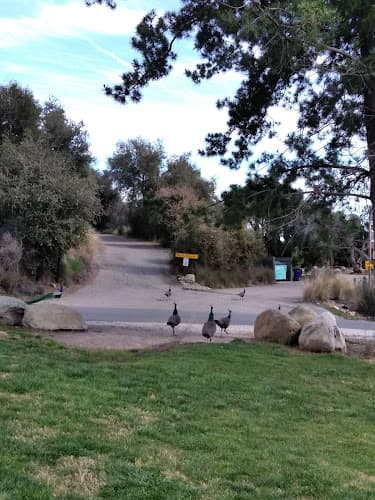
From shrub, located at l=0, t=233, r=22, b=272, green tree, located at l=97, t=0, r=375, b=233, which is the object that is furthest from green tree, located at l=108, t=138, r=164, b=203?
green tree, located at l=97, t=0, r=375, b=233

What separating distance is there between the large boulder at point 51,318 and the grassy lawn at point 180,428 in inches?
116

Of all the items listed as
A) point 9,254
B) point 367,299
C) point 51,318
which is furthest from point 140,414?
point 367,299

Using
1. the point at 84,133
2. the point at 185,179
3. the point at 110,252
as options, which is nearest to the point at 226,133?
the point at 84,133

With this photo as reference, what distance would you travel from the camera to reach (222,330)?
13461 millimetres

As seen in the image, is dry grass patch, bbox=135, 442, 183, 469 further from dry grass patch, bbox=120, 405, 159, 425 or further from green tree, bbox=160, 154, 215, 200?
green tree, bbox=160, 154, 215, 200

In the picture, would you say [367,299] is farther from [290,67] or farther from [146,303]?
[290,67]

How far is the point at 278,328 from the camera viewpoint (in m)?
11.8

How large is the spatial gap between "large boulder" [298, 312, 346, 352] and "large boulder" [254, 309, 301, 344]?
28cm

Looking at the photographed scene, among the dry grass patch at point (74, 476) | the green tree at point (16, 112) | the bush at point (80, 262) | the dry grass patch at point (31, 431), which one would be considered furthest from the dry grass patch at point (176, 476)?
the green tree at point (16, 112)

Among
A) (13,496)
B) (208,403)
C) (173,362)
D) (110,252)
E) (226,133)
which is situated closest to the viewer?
(13,496)

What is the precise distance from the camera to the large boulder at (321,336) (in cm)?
1109

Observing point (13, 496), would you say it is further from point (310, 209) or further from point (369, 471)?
point (310, 209)

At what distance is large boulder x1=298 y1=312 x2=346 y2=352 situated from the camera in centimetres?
1109

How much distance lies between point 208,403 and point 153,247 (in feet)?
110
